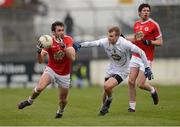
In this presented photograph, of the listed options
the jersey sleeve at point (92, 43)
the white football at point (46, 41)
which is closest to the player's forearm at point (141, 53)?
the jersey sleeve at point (92, 43)

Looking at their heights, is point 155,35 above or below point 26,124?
above

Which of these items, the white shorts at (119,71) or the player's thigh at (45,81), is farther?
the white shorts at (119,71)

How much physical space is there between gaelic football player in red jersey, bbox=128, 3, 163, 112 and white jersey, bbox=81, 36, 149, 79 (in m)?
0.89

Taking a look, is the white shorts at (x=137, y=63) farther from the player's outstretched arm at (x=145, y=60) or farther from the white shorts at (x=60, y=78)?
the white shorts at (x=60, y=78)

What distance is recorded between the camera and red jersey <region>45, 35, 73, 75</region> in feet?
55.7

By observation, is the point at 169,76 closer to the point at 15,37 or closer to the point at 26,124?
the point at 15,37

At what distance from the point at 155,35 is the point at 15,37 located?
2029cm

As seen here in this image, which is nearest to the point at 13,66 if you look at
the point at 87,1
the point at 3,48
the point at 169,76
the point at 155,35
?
the point at 3,48

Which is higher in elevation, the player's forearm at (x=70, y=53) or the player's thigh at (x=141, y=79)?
the player's forearm at (x=70, y=53)

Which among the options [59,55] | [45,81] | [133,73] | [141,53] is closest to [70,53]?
[59,55]

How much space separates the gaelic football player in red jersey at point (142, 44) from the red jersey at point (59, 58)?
257 centimetres

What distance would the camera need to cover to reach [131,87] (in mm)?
19453

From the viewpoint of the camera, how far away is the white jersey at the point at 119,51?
18016mm

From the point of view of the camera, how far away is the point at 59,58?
1716 cm
